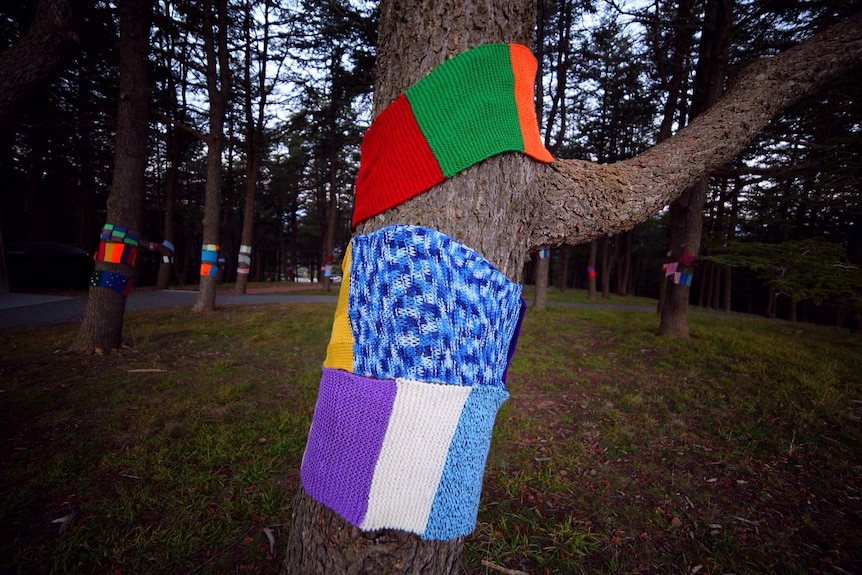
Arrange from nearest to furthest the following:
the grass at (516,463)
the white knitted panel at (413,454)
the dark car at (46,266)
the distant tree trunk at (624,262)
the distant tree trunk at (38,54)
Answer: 1. the white knitted panel at (413,454)
2. the grass at (516,463)
3. the distant tree trunk at (38,54)
4. the dark car at (46,266)
5. the distant tree trunk at (624,262)

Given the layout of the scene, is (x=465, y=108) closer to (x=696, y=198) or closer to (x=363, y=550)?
(x=363, y=550)

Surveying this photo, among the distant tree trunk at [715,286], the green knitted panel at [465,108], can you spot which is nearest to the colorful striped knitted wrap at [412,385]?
the green knitted panel at [465,108]

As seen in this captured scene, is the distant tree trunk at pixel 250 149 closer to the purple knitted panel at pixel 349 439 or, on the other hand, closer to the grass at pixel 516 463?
the grass at pixel 516 463

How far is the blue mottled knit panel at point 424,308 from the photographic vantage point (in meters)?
0.93

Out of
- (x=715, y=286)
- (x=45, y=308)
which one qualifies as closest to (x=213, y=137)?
(x=45, y=308)

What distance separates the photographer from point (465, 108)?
3.22ft

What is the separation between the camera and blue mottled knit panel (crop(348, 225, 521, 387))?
0.93 m

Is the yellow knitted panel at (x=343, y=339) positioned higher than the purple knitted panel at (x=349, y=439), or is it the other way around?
the yellow knitted panel at (x=343, y=339)

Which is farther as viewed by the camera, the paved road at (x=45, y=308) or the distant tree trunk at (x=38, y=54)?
the paved road at (x=45, y=308)

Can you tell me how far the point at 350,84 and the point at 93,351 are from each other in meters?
7.78

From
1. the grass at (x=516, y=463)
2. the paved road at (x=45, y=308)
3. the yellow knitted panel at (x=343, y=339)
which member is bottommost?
the grass at (x=516, y=463)

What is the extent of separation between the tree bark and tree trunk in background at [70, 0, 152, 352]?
5023 millimetres

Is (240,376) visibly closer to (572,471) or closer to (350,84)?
(572,471)

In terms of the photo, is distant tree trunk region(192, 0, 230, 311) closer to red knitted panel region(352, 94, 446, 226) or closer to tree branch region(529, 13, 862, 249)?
red knitted panel region(352, 94, 446, 226)
